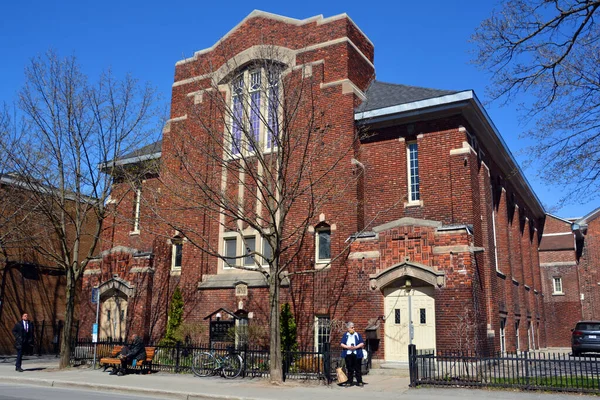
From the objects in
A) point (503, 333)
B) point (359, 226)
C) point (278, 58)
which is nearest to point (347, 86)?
point (278, 58)

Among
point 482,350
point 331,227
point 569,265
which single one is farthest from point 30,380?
point 569,265

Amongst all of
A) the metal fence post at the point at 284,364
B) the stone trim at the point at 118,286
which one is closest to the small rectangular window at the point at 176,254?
the stone trim at the point at 118,286

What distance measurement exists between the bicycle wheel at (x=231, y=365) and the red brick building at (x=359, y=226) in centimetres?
326

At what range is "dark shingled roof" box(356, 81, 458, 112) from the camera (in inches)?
770

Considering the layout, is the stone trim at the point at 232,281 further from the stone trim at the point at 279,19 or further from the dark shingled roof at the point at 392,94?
the stone trim at the point at 279,19

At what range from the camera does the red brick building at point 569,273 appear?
1384 inches

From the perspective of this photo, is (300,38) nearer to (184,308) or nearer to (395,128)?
(395,128)

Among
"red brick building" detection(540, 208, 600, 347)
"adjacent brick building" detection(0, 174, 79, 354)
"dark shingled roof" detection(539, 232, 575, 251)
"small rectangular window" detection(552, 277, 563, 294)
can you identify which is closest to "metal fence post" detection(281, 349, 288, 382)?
"adjacent brick building" detection(0, 174, 79, 354)

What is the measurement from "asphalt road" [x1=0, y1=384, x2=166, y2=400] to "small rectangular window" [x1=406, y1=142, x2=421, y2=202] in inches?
418

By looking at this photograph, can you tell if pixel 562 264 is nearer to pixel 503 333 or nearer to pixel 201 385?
pixel 503 333

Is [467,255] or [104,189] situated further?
[104,189]

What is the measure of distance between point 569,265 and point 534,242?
464cm

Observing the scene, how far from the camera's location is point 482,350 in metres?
16.9

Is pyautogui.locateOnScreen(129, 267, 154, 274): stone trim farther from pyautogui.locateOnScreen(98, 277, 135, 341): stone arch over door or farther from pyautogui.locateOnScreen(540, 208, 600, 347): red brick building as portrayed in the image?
pyautogui.locateOnScreen(540, 208, 600, 347): red brick building
